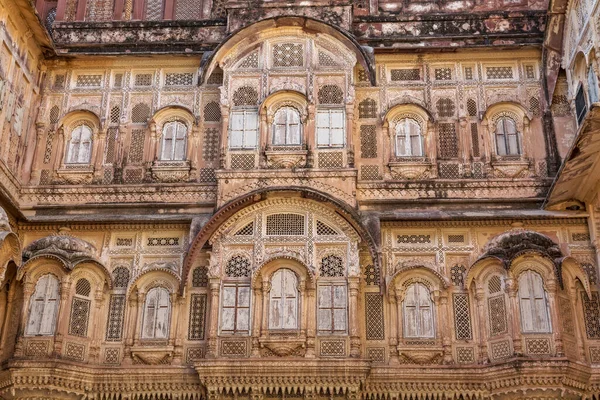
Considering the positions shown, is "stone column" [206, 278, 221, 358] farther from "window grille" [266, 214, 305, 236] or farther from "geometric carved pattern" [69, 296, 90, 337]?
"geometric carved pattern" [69, 296, 90, 337]

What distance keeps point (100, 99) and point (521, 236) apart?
8558 millimetres

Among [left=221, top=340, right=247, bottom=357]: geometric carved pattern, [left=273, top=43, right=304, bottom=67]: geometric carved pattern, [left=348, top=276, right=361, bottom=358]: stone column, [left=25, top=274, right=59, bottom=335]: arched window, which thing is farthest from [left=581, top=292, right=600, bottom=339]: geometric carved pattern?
[left=25, top=274, right=59, bottom=335]: arched window

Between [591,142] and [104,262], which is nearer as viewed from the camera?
[591,142]

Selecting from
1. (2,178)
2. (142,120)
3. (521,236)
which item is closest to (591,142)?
(521,236)

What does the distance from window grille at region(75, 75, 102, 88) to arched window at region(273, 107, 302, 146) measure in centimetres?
381

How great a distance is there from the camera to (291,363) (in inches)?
522

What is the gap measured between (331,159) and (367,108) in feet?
5.28

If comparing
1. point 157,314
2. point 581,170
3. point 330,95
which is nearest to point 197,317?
point 157,314

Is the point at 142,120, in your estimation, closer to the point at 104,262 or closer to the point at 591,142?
the point at 104,262

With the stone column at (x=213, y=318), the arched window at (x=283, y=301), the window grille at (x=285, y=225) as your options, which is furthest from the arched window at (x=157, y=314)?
the window grille at (x=285, y=225)

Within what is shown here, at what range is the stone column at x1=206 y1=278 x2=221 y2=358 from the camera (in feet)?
44.5

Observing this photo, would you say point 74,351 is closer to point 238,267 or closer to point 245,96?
point 238,267

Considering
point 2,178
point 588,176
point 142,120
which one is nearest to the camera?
point 588,176

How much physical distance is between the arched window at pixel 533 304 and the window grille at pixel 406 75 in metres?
4.64
